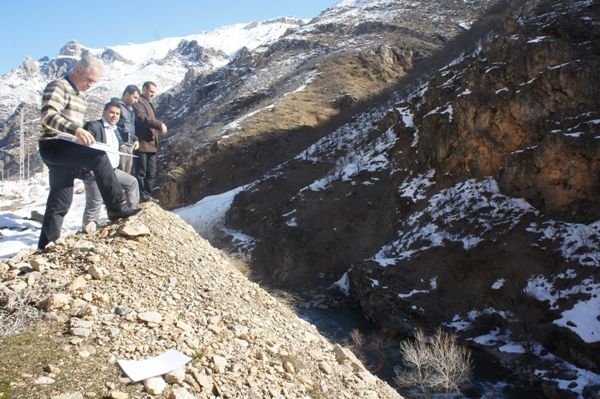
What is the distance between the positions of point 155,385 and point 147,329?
73 cm

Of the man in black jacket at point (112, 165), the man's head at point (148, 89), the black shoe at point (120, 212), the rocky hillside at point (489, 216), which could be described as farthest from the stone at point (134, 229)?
the rocky hillside at point (489, 216)

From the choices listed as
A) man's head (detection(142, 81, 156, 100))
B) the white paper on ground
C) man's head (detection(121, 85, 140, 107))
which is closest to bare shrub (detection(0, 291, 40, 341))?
the white paper on ground

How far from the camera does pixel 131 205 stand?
19.9 ft

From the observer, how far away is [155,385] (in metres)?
3.37

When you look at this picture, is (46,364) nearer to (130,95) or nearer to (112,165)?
(112,165)

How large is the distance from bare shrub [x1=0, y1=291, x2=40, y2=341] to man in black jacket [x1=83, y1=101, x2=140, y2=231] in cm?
158

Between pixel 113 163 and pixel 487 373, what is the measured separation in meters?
18.0

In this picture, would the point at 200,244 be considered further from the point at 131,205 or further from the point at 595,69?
the point at 595,69

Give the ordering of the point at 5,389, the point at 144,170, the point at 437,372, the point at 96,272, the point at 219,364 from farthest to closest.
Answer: the point at 437,372
the point at 144,170
the point at 96,272
the point at 219,364
the point at 5,389

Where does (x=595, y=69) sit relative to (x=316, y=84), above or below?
below

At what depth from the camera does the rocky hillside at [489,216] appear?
20500mm

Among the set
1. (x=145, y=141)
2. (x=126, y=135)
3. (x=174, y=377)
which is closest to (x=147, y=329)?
(x=174, y=377)

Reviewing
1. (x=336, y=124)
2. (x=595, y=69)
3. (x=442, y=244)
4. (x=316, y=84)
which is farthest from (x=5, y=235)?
(x=316, y=84)

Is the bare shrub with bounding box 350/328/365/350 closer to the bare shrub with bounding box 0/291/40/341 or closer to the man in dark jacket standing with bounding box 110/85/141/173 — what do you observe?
the man in dark jacket standing with bounding box 110/85/141/173
